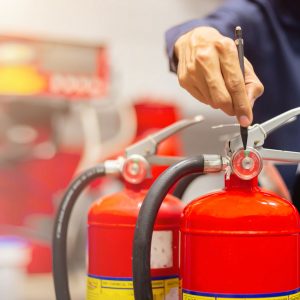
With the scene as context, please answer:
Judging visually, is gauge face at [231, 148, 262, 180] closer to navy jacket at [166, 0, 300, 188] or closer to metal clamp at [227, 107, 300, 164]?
metal clamp at [227, 107, 300, 164]

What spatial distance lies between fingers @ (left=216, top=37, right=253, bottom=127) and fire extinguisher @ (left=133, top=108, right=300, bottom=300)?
0.03 m

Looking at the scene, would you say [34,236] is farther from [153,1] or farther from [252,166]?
[252,166]

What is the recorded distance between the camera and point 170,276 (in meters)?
0.66

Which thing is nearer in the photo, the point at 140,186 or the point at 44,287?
the point at 140,186

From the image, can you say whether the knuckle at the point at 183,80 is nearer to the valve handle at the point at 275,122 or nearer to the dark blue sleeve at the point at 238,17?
the valve handle at the point at 275,122

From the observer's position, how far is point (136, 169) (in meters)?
0.71

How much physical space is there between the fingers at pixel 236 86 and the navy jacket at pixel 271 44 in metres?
0.30

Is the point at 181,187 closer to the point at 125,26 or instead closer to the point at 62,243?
the point at 62,243

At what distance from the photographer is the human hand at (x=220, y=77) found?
1.85ft

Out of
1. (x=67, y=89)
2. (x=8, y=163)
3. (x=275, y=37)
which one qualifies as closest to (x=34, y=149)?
(x=8, y=163)

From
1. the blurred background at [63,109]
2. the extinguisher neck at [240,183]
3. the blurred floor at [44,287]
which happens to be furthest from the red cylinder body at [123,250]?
the blurred background at [63,109]

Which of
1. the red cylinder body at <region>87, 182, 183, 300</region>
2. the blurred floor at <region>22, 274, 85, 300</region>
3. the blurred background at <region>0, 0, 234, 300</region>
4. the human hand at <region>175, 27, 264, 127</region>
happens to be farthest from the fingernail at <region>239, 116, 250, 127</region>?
the blurred background at <region>0, 0, 234, 300</region>

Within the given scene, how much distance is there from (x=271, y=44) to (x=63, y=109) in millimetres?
820

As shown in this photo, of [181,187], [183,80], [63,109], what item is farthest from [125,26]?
[183,80]
